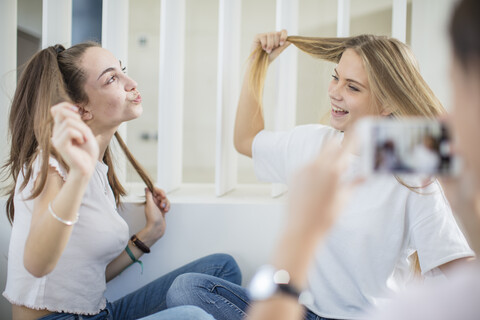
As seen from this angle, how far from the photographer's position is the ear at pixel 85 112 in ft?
3.87

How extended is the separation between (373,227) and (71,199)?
73 cm

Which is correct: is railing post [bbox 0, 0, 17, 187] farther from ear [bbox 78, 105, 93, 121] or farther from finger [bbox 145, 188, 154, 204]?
finger [bbox 145, 188, 154, 204]

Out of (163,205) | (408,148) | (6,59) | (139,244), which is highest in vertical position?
(6,59)

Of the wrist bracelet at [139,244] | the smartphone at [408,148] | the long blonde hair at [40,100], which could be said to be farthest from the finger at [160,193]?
the smartphone at [408,148]

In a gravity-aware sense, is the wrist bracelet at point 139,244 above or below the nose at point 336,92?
below

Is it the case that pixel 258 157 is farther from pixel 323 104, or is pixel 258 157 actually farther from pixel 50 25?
pixel 50 25

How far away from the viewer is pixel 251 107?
4.45 ft

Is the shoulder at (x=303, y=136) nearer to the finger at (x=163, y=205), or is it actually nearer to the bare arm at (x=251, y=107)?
the bare arm at (x=251, y=107)

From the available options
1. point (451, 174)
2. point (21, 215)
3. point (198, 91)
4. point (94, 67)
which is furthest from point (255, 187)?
point (451, 174)

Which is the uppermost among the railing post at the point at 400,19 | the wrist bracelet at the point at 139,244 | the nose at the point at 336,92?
the railing post at the point at 400,19

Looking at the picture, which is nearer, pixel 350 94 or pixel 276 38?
pixel 350 94

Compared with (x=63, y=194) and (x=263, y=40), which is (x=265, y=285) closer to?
(x=63, y=194)

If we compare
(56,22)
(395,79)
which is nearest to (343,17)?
(395,79)

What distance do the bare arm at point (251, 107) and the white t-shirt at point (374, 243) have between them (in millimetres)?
362
